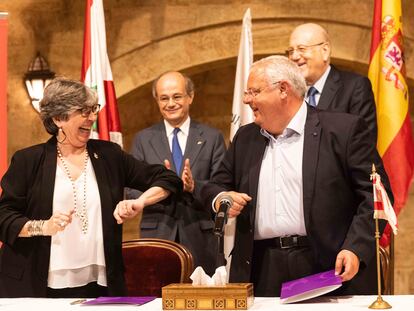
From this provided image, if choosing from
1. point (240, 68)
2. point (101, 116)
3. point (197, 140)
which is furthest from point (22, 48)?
point (197, 140)

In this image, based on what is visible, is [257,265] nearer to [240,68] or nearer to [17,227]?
[17,227]

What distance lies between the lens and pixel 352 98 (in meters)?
5.56

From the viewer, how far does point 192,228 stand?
6090 millimetres

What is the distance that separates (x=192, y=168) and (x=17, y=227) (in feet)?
6.50

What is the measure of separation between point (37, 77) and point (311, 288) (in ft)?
18.1

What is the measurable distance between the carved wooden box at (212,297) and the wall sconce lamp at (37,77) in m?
5.34

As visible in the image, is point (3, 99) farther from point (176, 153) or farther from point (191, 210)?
point (191, 210)

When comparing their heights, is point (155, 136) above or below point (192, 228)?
above

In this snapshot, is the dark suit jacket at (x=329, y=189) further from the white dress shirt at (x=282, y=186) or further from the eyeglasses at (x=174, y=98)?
the eyeglasses at (x=174, y=98)

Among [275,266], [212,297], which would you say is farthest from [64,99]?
[212,297]

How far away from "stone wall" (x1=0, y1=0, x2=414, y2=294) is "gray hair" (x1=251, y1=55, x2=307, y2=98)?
13.8 ft

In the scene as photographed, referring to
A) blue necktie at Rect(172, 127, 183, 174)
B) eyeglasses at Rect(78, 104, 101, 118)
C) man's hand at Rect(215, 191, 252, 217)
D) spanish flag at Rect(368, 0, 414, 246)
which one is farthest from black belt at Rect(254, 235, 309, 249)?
spanish flag at Rect(368, 0, 414, 246)

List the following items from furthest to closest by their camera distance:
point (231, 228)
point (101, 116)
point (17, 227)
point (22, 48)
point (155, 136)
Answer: point (22, 48), point (101, 116), point (155, 136), point (231, 228), point (17, 227)

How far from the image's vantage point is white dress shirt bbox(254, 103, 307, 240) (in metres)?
4.31
